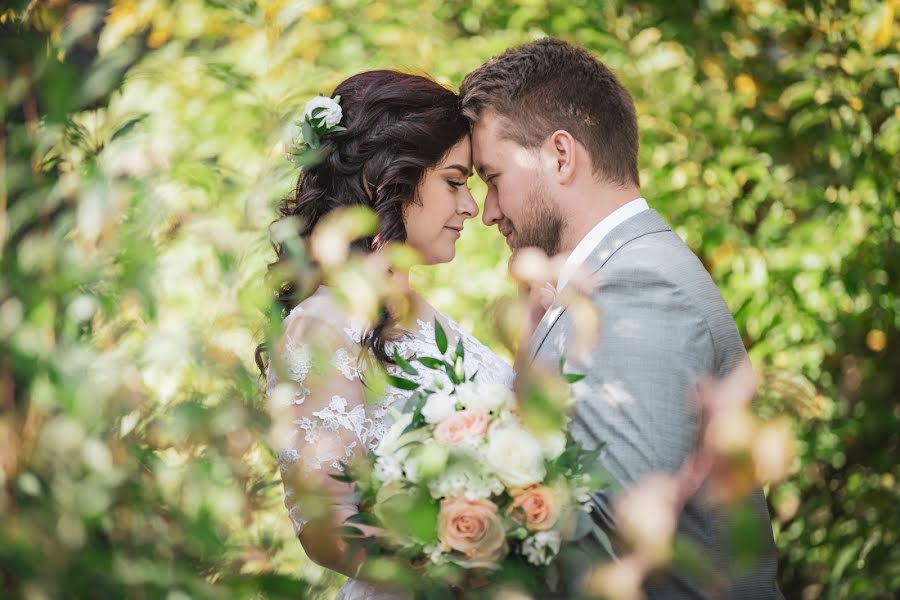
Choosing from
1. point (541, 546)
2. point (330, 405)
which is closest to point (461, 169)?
point (330, 405)

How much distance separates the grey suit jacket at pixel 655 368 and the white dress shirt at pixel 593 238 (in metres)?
0.10

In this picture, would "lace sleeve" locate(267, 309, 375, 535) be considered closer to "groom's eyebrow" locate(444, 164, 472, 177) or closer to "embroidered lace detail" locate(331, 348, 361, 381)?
"embroidered lace detail" locate(331, 348, 361, 381)

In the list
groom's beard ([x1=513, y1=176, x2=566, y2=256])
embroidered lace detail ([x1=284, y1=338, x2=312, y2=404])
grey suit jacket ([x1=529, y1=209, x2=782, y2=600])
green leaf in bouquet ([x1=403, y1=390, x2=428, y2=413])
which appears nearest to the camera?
green leaf in bouquet ([x1=403, y1=390, x2=428, y2=413])

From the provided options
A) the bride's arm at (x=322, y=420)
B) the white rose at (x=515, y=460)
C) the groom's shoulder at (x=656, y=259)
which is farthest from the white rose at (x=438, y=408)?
the groom's shoulder at (x=656, y=259)

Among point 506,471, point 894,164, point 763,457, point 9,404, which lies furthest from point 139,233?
point 894,164

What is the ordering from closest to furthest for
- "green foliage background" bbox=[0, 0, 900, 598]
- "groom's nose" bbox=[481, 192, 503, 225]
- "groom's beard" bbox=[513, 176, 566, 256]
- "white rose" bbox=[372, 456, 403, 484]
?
"white rose" bbox=[372, 456, 403, 484]
"groom's beard" bbox=[513, 176, 566, 256]
"groom's nose" bbox=[481, 192, 503, 225]
"green foliage background" bbox=[0, 0, 900, 598]

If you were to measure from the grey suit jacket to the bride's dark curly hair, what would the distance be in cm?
53

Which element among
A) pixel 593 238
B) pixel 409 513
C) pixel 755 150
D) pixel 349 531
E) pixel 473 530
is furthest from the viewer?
pixel 755 150

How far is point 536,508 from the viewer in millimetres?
1554

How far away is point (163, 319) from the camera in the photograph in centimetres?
163

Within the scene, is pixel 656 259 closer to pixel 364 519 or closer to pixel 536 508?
pixel 536 508

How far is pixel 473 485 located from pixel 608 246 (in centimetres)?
103

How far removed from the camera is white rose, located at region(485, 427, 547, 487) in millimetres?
1550

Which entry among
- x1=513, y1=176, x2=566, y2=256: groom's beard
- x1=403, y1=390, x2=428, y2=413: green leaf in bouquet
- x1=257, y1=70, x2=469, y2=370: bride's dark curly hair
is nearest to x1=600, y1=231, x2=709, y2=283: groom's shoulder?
x1=513, y1=176, x2=566, y2=256: groom's beard
